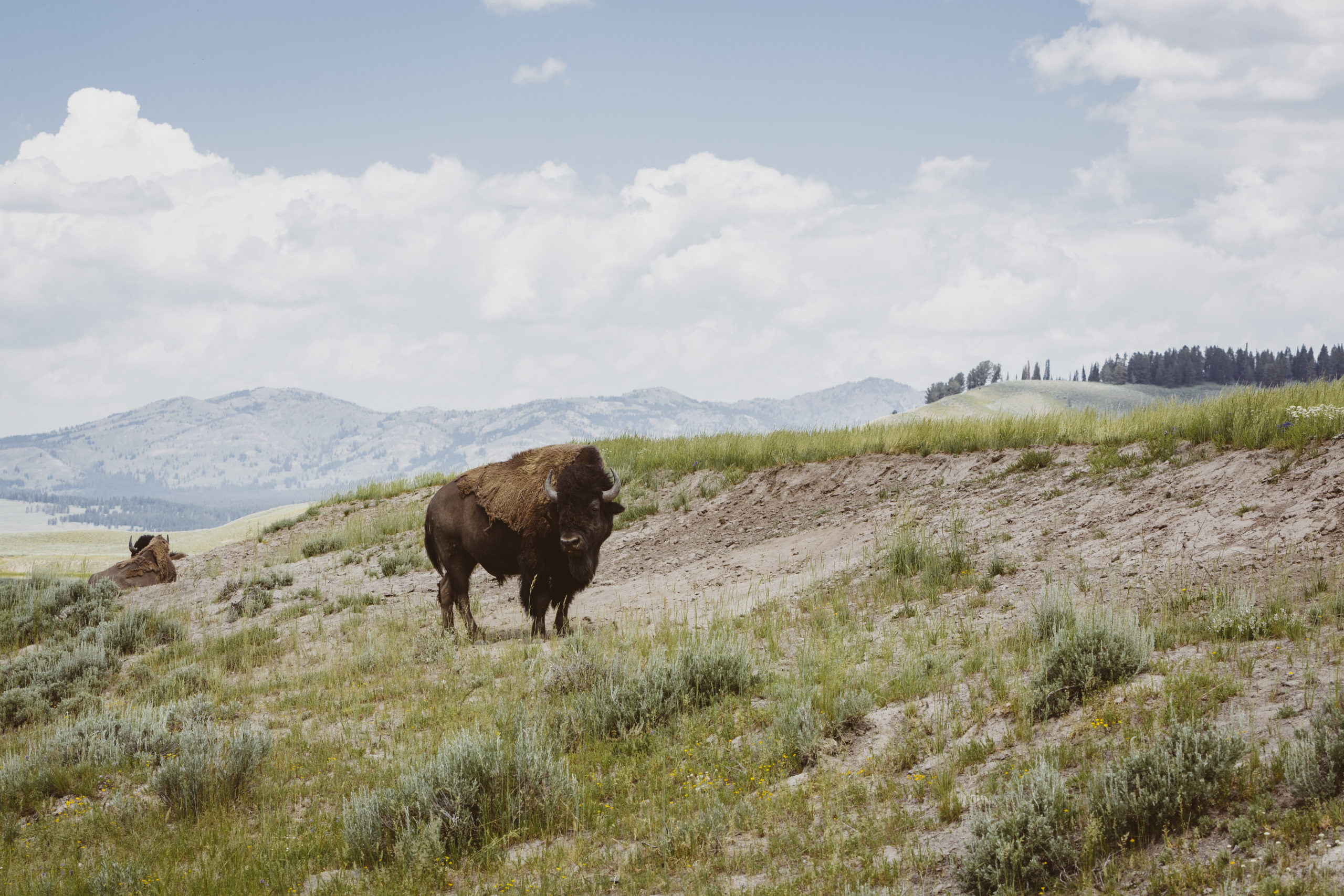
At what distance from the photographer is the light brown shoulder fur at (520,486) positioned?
36.7 ft

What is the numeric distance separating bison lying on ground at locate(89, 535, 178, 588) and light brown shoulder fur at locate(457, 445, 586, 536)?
13616 millimetres

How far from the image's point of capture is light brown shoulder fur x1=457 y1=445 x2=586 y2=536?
11.2 m

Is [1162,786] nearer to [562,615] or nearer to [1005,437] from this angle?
[562,615]

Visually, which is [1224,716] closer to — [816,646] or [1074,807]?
[1074,807]

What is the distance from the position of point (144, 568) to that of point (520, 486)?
15.1 metres

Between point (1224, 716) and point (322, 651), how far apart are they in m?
11.3

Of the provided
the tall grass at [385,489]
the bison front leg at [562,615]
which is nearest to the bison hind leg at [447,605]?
the bison front leg at [562,615]

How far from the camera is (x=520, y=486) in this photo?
11539mm

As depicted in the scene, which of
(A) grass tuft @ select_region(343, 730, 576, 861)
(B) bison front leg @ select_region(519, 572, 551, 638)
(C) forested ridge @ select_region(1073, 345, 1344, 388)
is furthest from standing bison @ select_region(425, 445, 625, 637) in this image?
(C) forested ridge @ select_region(1073, 345, 1344, 388)

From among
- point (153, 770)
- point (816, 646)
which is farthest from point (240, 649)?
point (816, 646)

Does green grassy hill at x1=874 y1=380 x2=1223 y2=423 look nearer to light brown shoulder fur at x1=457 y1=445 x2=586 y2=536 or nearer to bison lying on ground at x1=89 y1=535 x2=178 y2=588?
bison lying on ground at x1=89 y1=535 x2=178 y2=588

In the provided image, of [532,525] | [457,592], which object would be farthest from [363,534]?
[532,525]

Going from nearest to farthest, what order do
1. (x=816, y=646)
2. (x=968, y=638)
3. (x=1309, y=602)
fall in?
(x=1309, y=602) < (x=968, y=638) < (x=816, y=646)

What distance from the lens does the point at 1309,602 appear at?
7453mm
